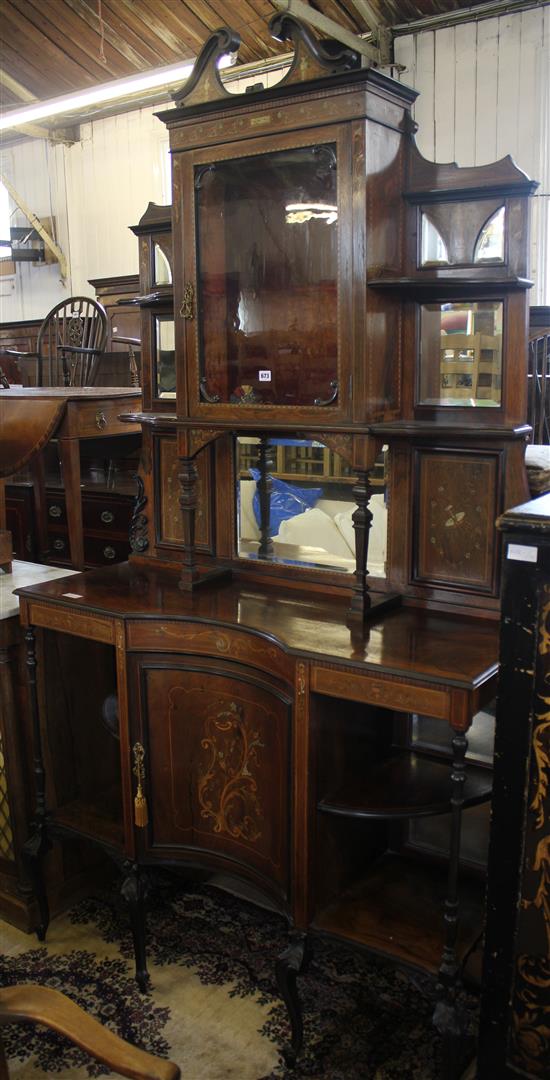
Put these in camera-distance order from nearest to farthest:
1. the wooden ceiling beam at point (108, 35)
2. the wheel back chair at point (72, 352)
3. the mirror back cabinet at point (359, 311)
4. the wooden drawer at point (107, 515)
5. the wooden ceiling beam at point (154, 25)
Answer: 1. the mirror back cabinet at point (359, 311)
2. the wooden drawer at point (107, 515)
3. the wheel back chair at point (72, 352)
4. the wooden ceiling beam at point (154, 25)
5. the wooden ceiling beam at point (108, 35)

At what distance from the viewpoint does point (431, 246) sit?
215cm

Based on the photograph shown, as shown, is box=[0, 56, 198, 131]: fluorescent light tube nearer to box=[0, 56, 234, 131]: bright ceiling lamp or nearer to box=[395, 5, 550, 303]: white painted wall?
box=[0, 56, 234, 131]: bright ceiling lamp

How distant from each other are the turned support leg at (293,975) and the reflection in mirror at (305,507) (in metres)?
0.91

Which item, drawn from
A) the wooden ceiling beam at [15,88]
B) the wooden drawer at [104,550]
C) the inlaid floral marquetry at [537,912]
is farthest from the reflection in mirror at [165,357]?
the wooden ceiling beam at [15,88]

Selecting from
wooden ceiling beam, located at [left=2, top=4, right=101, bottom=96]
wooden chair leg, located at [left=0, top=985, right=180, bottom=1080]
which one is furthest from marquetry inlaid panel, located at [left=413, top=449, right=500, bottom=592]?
wooden ceiling beam, located at [left=2, top=4, right=101, bottom=96]

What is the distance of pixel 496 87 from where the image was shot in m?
6.23

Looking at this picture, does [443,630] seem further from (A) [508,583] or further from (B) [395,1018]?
(B) [395,1018]

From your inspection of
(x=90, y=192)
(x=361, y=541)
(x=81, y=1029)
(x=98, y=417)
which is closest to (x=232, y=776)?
(x=361, y=541)

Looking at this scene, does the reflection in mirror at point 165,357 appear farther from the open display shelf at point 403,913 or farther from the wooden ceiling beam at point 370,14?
the wooden ceiling beam at point 370,14

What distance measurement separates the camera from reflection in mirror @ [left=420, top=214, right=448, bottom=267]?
2129 mm

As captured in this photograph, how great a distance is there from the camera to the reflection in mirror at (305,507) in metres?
2.36

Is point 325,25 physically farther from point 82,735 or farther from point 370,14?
point 82,735

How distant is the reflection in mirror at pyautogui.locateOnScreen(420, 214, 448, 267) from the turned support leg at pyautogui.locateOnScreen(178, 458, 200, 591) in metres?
0.82

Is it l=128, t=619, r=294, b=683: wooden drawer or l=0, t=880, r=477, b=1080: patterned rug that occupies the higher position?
l=128, t=619, r=294, b=683: wooden drawer
